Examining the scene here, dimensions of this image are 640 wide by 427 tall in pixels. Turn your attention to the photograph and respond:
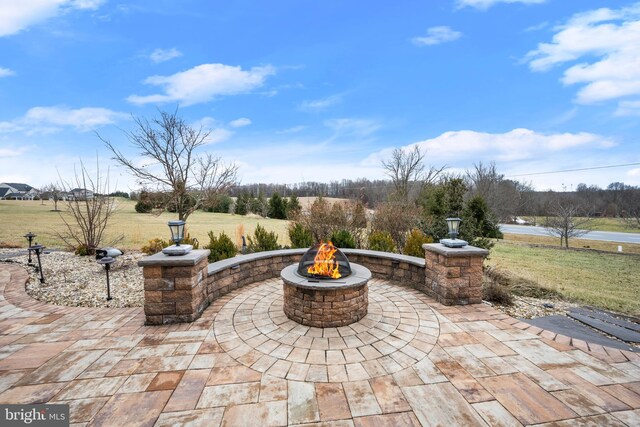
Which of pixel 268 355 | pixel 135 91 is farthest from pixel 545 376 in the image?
pixel 135 91

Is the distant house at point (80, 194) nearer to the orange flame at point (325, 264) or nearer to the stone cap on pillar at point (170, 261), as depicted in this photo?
the stone cap on pillar at point (170, 261)

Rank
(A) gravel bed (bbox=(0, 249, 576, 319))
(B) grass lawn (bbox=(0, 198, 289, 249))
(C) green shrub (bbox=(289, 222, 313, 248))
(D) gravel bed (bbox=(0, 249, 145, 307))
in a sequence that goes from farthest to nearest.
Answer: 1. (B) grass lawn (bbox=(0, 198, 289, 249))
2. (C) green shrub (bbox=(289, 222, 313, 248))
3. (D) gravel bed (bbox=(0, 249, 145, 307))
4. (A) gravel bed (bbox=(0, 249, 576, 319))

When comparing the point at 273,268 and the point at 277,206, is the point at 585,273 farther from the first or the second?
the point at 277,206

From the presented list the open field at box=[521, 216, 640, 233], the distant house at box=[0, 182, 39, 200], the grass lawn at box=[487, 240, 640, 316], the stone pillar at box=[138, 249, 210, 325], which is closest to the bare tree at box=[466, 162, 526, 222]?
the open field at box=[521, 216, 640, 233]

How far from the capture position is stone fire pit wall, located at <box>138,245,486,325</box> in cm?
354

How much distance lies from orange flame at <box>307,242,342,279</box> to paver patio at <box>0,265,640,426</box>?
2.48 ft

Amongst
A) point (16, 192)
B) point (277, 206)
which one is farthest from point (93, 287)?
point (16, 192)

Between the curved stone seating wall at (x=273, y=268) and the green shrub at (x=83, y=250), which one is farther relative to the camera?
the green shrub at (x=83, y=250)

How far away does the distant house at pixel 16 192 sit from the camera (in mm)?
44334

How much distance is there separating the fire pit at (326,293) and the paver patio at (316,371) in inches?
5.8

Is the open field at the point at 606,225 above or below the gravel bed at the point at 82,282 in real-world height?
below

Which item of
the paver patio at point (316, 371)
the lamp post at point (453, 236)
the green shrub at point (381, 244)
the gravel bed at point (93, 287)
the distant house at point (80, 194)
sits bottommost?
the gravel bed at point (93, 287)

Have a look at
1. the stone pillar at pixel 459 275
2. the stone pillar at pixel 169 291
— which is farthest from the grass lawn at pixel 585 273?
the stone pillar at pixel 169 291

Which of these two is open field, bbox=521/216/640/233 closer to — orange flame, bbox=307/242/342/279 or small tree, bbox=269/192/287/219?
small tree, bbox=269/192/287/219
